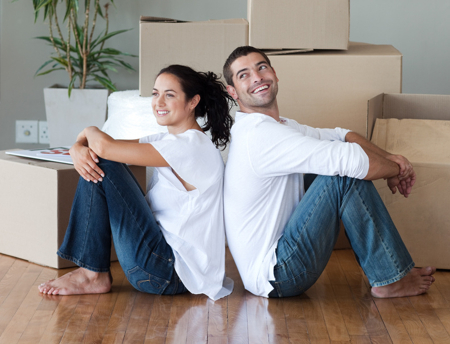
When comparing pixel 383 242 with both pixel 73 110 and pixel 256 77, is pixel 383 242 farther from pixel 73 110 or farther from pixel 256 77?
pixel 73 110

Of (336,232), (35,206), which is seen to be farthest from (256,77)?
(35,206)

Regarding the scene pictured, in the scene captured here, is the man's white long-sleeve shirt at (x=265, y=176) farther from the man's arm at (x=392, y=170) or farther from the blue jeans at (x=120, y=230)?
the blue jeans at (x=120, y=230)

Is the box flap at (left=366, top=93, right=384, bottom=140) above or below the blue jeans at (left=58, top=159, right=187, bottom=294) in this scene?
above

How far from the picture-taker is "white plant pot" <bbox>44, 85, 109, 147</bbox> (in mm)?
2719

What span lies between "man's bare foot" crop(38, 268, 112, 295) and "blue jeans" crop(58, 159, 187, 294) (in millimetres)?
51

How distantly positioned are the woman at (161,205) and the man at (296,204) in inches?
2.9

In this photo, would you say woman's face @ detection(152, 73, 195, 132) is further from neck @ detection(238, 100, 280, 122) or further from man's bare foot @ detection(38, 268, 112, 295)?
man's bare foot @ detection(38, 268, 112, 295)

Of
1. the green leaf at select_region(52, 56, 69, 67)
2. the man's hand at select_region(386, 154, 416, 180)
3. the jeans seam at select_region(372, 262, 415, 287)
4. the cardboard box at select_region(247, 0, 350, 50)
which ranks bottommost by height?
the jeans seam at select_region(372, 262, 415, 287)

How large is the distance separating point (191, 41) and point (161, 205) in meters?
Result: 0.78

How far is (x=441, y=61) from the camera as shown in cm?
283

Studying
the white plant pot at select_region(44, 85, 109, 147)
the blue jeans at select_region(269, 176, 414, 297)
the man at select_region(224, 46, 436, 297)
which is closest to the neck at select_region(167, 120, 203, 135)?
the man at select_region(224, 46, 436, 297)

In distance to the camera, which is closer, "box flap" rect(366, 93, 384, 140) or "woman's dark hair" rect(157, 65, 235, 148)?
"woman's dark hair" rect(157, 65, 235, 148)

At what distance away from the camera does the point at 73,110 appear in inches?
107

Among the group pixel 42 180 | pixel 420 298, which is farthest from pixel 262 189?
pixel 42 180
